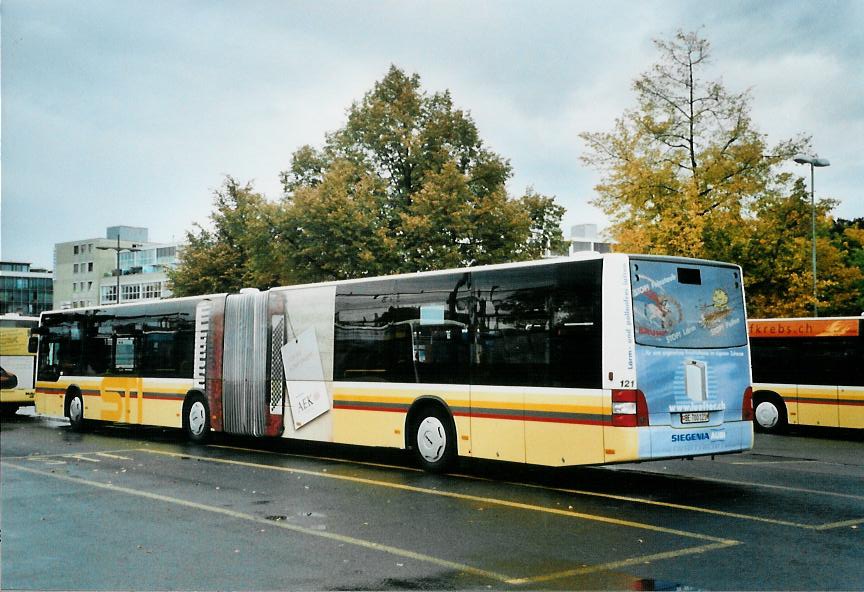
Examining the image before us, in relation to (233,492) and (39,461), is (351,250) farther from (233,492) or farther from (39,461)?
(233,492)

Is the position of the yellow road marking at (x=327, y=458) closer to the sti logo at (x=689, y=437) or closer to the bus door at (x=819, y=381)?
the sti logo at (x=689, y=437)

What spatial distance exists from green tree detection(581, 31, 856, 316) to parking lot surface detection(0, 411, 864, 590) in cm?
1549

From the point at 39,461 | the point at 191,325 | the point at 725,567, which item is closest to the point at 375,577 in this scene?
the point at 725,567

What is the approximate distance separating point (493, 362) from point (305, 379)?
4923mm

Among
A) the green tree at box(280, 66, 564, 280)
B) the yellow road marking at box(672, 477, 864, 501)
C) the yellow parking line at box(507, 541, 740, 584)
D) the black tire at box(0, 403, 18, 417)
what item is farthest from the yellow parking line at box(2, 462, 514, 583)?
the green tree at box(280, 66, 564, 280)

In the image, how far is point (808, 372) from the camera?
22000 millimetres

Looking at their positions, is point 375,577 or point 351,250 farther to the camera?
point 351,250

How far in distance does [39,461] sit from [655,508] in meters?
10.8

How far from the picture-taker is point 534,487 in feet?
41.0

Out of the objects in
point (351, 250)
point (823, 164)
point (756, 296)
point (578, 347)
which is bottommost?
point (578, 347)

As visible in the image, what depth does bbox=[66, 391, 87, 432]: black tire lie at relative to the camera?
2358cm

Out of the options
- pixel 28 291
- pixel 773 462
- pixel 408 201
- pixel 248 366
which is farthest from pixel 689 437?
pixel 28 291

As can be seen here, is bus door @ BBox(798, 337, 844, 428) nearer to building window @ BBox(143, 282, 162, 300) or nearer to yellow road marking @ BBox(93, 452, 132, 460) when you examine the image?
yellow road marking @ BBox(93, 452, 132, 460)

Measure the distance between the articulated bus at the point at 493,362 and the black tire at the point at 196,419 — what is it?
0.04 meters
